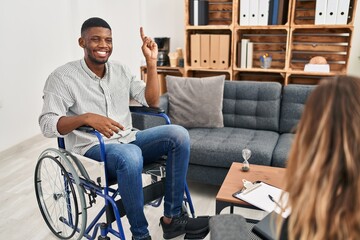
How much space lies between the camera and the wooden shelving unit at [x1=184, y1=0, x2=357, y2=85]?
9.95ft

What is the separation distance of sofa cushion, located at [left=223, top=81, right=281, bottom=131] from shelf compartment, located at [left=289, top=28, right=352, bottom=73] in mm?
795

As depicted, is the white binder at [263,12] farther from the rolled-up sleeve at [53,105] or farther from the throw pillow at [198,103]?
the rolled-up sleeve at [53,105]

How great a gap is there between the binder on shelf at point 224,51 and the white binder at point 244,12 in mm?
197

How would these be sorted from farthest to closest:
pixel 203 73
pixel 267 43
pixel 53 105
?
pixel 203 73, pixel 267 43, pixel 53 105

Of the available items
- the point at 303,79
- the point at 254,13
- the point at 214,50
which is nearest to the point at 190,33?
the point at 214,50

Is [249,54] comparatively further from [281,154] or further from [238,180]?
[238,180]

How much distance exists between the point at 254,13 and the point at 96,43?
5.97 feet

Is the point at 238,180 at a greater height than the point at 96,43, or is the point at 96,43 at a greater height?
the point at 96,43

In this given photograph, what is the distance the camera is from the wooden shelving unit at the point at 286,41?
3.03 metres

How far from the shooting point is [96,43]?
1766 millimetres

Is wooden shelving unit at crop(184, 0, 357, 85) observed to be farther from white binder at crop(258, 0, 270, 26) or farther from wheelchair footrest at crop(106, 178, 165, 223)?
wheelchair footrest at crop(106, 178, 165, 223)

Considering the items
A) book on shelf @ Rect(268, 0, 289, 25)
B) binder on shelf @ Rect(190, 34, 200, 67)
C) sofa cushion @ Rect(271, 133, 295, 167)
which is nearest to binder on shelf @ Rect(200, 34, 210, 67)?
binder on shelf @ Rect(190, 34, 200, 67)

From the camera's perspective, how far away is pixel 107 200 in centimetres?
152

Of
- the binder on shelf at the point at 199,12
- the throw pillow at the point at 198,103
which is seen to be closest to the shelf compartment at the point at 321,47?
the binder on shelf at the point at 199,12
